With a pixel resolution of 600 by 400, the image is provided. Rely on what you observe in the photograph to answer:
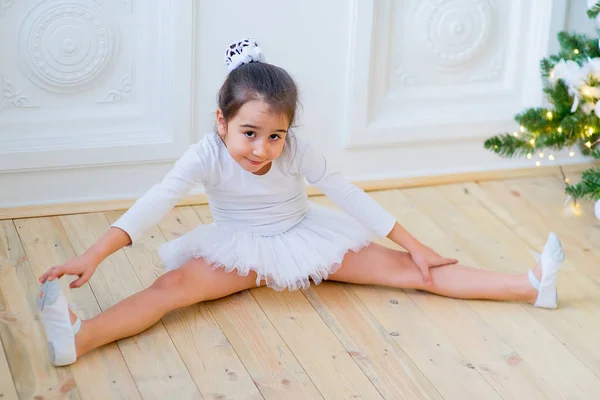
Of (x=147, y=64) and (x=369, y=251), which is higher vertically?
(x=147, y=64)

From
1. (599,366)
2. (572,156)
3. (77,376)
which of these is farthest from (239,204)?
(572,156)

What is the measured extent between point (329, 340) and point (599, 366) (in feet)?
1.70

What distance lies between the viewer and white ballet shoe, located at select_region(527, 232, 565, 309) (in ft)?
6.19

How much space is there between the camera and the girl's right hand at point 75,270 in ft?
5.26

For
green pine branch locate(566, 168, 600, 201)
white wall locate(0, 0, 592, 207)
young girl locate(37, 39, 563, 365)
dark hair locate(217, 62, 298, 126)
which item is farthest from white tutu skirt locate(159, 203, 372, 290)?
green pine branch locate(566, 168, 600, 201)

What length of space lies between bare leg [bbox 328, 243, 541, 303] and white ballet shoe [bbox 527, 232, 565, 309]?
2 cm

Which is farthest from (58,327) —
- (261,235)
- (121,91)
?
(121,91)

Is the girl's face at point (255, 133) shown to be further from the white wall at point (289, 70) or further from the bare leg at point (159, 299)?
the white wall at point (289, 70)

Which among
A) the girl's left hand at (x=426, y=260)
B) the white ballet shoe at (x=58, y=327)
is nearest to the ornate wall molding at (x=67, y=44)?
the white ballet shoe at (x=58, y=327)

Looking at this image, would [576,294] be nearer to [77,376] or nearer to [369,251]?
[369,251]

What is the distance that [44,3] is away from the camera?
6.84ft

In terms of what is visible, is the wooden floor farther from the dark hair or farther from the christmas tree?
the dark hair

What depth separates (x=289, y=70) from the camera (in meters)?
2.31

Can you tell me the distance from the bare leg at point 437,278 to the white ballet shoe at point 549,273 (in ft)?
0.05
